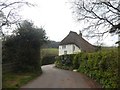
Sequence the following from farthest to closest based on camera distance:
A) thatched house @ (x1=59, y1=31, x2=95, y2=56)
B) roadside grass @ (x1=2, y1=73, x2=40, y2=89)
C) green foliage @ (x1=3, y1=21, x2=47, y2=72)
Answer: thatched house @ (x1=59, y1=31, x2=95, y2=56), green foliage @ (x1=3, y1=21, x2=47, y2=72), roadside grass @ (x1=2, y1=73, x2=40, y2=89)

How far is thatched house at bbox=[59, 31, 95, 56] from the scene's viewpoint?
67125mm

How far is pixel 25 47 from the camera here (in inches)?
1188

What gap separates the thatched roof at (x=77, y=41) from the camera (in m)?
66.6

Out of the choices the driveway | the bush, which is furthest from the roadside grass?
the bush

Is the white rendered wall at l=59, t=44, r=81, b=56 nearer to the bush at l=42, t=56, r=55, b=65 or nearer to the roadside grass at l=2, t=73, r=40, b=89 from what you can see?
→ the bush at l=42, t=56, r=55, b=65

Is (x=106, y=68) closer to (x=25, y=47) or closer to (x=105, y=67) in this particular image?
(x=105, y=67)

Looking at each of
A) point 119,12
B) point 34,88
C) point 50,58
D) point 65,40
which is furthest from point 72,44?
point 34,88

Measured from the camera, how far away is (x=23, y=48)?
29922mm

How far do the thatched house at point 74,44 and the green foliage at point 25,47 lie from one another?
33753 millimetres

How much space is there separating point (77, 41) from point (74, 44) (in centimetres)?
157

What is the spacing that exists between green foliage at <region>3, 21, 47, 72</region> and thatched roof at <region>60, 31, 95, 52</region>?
112 feet

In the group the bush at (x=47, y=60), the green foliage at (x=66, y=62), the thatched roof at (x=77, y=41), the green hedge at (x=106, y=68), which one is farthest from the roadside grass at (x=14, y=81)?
the thatched roof at (x=77, y=41)

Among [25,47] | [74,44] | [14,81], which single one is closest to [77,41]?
[74,44]

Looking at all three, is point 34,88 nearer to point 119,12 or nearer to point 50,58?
point 119,12
